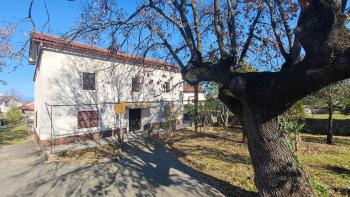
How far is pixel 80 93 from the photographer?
53.2ft

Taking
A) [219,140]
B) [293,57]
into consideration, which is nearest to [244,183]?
[293,57]

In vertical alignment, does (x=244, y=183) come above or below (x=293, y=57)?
below

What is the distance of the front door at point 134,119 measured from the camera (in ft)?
66.0

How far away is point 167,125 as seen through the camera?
59.9ft

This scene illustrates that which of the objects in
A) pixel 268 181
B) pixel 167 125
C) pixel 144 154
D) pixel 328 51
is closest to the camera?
pixel 328 51

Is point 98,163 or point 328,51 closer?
point 328,51

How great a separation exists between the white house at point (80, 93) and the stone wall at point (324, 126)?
13.1 m

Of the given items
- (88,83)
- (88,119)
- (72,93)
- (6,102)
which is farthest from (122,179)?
(6,102)

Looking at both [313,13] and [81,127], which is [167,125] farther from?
[313,13]

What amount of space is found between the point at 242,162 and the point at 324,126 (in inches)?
581

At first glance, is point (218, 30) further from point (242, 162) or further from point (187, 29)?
point (242, 162)

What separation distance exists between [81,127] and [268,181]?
47.7ft

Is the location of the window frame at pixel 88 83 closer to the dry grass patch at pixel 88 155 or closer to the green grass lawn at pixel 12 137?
the dry grass patch at pixel 88 155

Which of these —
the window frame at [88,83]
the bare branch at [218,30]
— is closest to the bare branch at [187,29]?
the bare branch at [218,30]
